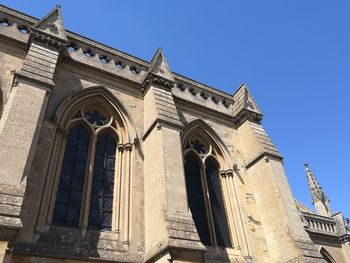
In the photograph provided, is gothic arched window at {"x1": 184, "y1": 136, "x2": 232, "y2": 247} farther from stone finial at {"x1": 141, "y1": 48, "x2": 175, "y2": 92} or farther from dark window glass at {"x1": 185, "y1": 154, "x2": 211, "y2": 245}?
stone finial at {"x1": 141, "y1": 48, "x2": 175, "y2": 92}

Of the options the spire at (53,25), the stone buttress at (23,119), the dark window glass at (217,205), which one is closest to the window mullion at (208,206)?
the dark window glass at (217,205)

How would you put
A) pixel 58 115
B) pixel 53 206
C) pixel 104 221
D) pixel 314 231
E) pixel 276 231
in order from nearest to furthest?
pixel 53 206
pixel 104 221
pixel 58 115
pixel 276 231
pixel 314 231

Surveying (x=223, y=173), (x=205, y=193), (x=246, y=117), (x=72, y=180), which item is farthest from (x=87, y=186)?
(x=246, y=117)

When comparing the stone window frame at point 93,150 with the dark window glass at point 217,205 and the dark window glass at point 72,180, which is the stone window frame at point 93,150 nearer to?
the dark window glass at point 72,180

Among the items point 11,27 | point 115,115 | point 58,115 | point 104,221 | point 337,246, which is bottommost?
Result: point 104,221

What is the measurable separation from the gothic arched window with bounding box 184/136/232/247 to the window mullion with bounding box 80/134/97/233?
9.36ft

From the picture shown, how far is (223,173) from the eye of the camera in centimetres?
1020

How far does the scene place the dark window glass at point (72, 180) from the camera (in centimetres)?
702

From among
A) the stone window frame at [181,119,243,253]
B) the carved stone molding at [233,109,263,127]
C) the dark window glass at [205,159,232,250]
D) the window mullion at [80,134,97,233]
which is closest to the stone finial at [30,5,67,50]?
the window mullion at [80,134,97,233]

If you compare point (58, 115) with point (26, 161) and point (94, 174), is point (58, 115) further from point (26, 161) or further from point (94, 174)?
point (26, 161)

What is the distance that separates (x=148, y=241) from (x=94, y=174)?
2201 mm

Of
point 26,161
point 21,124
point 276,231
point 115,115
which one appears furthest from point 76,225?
point 276,231

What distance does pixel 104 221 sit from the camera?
736 centimetres

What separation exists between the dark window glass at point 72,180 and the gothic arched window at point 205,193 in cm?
307
